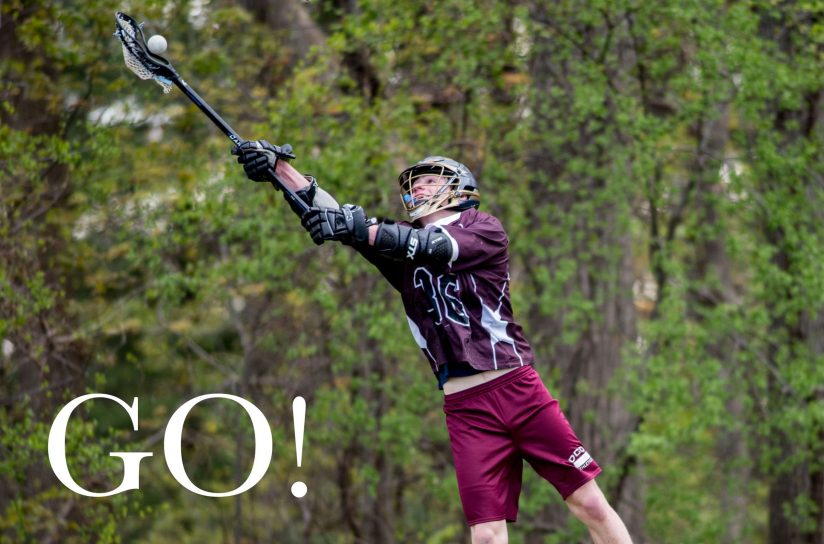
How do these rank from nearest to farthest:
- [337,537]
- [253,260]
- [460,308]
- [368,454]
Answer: [460,308] < [253,260] < [368,454] < [337,537]

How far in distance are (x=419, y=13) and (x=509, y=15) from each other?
31.6 inches

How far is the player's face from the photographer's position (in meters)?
5.40

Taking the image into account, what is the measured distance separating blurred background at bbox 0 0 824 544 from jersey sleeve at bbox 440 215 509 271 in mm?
4524

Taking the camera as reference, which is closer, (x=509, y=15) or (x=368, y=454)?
(x=509, y=15)

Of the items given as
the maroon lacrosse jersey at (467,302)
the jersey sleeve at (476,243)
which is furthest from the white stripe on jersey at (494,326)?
the jersey sleeve at (476,243)

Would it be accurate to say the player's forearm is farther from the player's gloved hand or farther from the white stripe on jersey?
the white stripe on jersey

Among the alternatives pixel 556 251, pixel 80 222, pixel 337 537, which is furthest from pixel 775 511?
pixel 80 222

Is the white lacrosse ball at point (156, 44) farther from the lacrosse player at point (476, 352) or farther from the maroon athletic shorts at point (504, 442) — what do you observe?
Answer: the maroon athletic shorts at point (504, 442)

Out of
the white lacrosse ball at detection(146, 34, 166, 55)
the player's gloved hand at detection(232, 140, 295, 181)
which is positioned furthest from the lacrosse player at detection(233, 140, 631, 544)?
the white lacrosse ball at detection(146, 34, 166, 55)

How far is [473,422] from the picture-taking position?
531 cm

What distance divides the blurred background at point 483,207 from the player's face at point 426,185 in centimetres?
429

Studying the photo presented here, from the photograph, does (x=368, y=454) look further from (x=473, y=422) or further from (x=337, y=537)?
(x=473, y=422)

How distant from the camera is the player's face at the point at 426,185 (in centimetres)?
540

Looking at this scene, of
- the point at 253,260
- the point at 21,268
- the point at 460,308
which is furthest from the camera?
the point at 253,260
